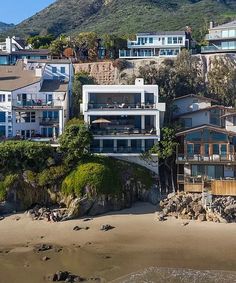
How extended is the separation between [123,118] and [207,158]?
30.8 feet

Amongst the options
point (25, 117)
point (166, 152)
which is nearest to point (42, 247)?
point (166, 152)

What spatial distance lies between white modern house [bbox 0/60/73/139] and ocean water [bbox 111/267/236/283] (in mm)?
23969

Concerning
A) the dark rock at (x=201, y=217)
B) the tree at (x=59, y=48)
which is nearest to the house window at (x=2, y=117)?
the dark rock at (x=201, y=217)

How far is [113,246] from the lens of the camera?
3509cm

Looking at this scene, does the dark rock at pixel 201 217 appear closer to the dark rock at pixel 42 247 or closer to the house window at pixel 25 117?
the dark rock at pixel 42 247

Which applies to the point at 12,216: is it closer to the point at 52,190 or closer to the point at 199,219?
the point at 52,190

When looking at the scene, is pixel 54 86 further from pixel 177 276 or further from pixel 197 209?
pixel 177 276

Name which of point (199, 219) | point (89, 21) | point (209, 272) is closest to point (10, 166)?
point (199, 219)

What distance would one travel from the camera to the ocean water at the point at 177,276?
28844 millimetres

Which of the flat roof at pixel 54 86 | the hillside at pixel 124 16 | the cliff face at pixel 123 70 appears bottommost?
the flat roof at pixel 54 86

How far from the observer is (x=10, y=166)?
147 ft

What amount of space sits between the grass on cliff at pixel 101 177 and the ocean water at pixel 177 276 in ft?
43.8

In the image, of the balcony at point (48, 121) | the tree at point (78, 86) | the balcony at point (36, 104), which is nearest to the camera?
the balcony at point (48, 121)

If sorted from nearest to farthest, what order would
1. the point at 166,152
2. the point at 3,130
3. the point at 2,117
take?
the point at 166,152 < the point at 3,130 < the point at 2,117
